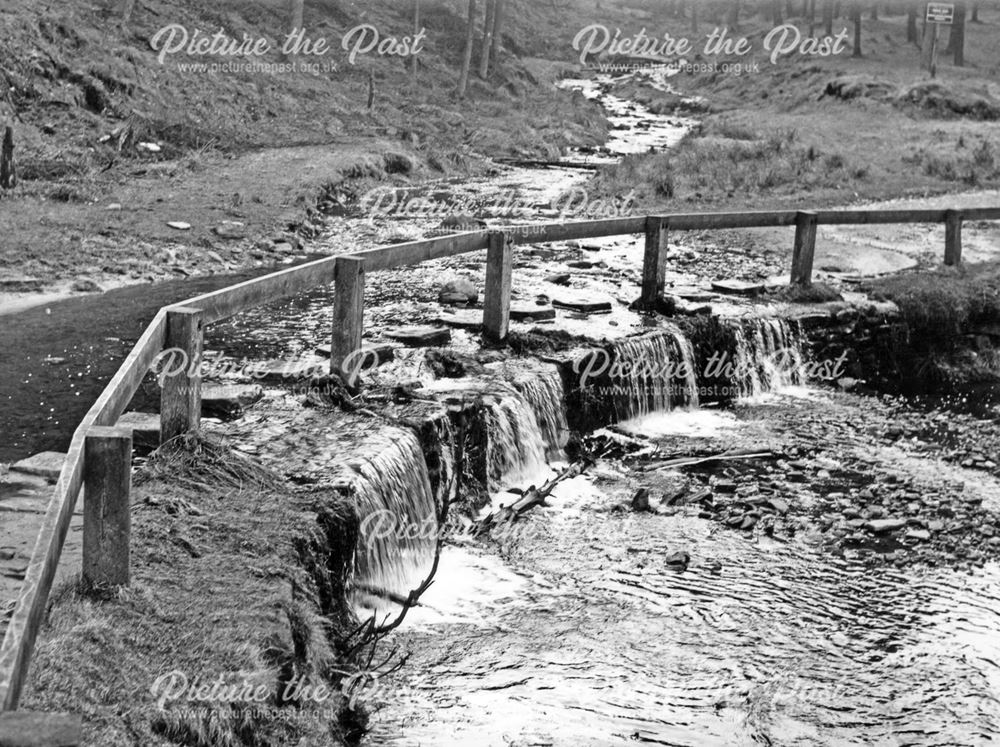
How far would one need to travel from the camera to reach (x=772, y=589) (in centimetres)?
842

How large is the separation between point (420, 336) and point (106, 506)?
21.8 feet

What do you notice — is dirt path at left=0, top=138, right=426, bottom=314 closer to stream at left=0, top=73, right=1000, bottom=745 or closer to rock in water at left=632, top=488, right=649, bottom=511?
stream at left=0, top=73, right=1000, bottom=745

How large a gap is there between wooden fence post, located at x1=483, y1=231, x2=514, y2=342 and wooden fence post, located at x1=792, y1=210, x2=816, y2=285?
522 cm

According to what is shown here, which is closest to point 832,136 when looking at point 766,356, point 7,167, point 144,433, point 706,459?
point 766,356

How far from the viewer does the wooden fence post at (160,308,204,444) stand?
7.22 m

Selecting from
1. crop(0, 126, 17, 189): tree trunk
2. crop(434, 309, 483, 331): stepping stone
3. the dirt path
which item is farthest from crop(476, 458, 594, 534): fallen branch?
crop(0, 126, 17, 189): tree trunk

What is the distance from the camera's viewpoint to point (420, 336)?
11664mm

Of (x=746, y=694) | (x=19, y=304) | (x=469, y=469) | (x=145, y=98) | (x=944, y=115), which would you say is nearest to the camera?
(x=746, y=694)

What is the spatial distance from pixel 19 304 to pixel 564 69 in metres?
68.5

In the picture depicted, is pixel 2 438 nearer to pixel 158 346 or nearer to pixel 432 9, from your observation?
pixel 158 346

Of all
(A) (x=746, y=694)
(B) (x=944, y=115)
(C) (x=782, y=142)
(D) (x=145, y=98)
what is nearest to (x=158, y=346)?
(A) (x=746, y=694)

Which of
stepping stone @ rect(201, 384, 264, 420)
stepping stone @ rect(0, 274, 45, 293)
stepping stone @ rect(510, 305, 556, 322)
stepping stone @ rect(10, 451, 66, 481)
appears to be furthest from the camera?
stepping stone @ rect(0, 274, 45, 293)

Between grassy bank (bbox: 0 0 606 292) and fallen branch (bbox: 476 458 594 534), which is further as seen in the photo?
grassy bank (bbox: 0 0 606 292)

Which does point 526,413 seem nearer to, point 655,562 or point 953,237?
point 655,562
